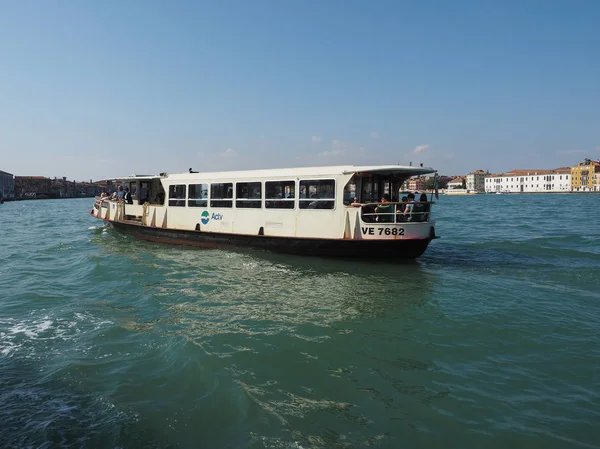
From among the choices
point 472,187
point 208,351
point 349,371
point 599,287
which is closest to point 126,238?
point 208,351

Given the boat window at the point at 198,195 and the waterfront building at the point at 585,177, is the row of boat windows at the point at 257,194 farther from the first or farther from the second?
the waterfront building at the point at 585,177

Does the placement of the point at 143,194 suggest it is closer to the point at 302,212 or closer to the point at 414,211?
the point at 302,212

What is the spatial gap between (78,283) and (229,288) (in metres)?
4.63

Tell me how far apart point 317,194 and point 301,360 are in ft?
29.3

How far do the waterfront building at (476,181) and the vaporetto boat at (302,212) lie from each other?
182m

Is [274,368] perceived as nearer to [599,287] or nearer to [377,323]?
[377,323]

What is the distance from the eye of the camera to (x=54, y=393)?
5.11 metres

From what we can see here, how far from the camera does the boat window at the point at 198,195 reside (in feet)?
58.1

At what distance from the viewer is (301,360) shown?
604cm

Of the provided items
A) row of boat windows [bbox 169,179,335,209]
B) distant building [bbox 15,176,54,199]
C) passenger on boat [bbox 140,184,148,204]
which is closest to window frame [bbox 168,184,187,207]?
row of boat windows [bbox 169,179,335,209]

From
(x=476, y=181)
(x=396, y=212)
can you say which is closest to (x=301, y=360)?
(x=396, y=212)

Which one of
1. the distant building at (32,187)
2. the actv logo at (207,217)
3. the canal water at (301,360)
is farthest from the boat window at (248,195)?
the distant building at (32,187)

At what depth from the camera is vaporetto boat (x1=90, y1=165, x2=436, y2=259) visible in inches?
523

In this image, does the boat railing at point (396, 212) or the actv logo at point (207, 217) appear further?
the actv logo at point (207, 217)
